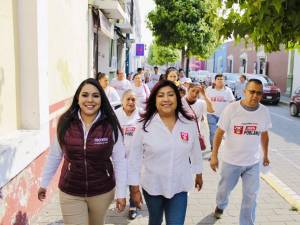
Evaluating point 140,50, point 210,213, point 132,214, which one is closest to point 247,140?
point 210,213

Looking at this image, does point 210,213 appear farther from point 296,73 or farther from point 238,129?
point 296,73

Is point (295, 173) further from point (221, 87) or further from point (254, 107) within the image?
point (254, 107)

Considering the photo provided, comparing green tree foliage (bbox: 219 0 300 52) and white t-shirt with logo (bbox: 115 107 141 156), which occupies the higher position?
green tree foliage (bbox: 219 0 300 52)

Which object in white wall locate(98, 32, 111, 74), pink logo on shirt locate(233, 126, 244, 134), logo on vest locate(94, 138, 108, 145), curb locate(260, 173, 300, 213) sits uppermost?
white wall locate(98, 32, 111, 74)

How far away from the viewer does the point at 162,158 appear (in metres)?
3.48

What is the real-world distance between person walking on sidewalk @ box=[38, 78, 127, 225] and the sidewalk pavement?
1.71m

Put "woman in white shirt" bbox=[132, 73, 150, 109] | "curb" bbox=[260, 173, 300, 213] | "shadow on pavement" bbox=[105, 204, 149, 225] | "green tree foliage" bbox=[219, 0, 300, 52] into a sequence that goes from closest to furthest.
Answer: "green tree foliage" bbox=[219, 0, 300, 52], "shadow on pavement" bbox=[105, 204, 149, 225], "curb" bbox=[260, 173, 300, 213], "woman in white shirt" bbox=[132, 73, 150, 109]

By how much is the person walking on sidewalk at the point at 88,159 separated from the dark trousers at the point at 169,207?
0.27 metres

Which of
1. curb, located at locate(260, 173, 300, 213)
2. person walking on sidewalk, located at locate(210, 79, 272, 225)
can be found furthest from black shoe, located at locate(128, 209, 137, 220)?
curb, located at locate(260, 173, 300, 213)

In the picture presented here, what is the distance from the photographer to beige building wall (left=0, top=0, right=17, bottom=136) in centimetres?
428

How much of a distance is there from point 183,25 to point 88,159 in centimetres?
1922

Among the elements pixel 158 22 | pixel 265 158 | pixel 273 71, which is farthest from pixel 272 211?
pixel 273 71

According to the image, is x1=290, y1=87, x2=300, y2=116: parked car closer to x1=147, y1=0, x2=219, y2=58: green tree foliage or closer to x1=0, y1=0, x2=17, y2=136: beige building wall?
x1=147, y1=0, x2=219, y2=58: green tree foliage

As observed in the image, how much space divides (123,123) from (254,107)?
5.33 feet
